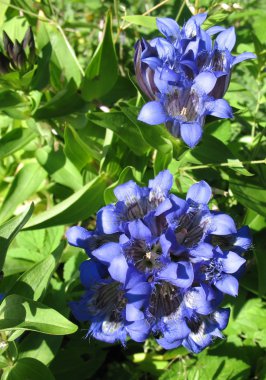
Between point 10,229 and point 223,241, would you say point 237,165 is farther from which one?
point 10,229

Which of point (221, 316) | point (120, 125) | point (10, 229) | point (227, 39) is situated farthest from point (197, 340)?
point (227, 39)

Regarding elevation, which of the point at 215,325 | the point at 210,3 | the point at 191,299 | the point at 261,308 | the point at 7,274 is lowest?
the point at 261,308

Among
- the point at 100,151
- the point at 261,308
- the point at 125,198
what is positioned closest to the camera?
the point at 125,198

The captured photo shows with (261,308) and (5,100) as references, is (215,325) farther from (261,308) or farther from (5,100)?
(5,100)

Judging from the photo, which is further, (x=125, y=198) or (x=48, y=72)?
(x=48, y=72)

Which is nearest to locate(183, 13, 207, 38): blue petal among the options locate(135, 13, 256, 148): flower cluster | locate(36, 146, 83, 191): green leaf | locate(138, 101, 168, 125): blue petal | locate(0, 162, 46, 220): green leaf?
locate(135, 13, 256, 148): flower cluster

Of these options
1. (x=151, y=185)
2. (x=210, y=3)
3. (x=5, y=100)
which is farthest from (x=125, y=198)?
(x=210, y=3)

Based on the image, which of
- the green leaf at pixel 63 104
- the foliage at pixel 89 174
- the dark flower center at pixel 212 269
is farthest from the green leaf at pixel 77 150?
the dark flower center at pixel 212 269
